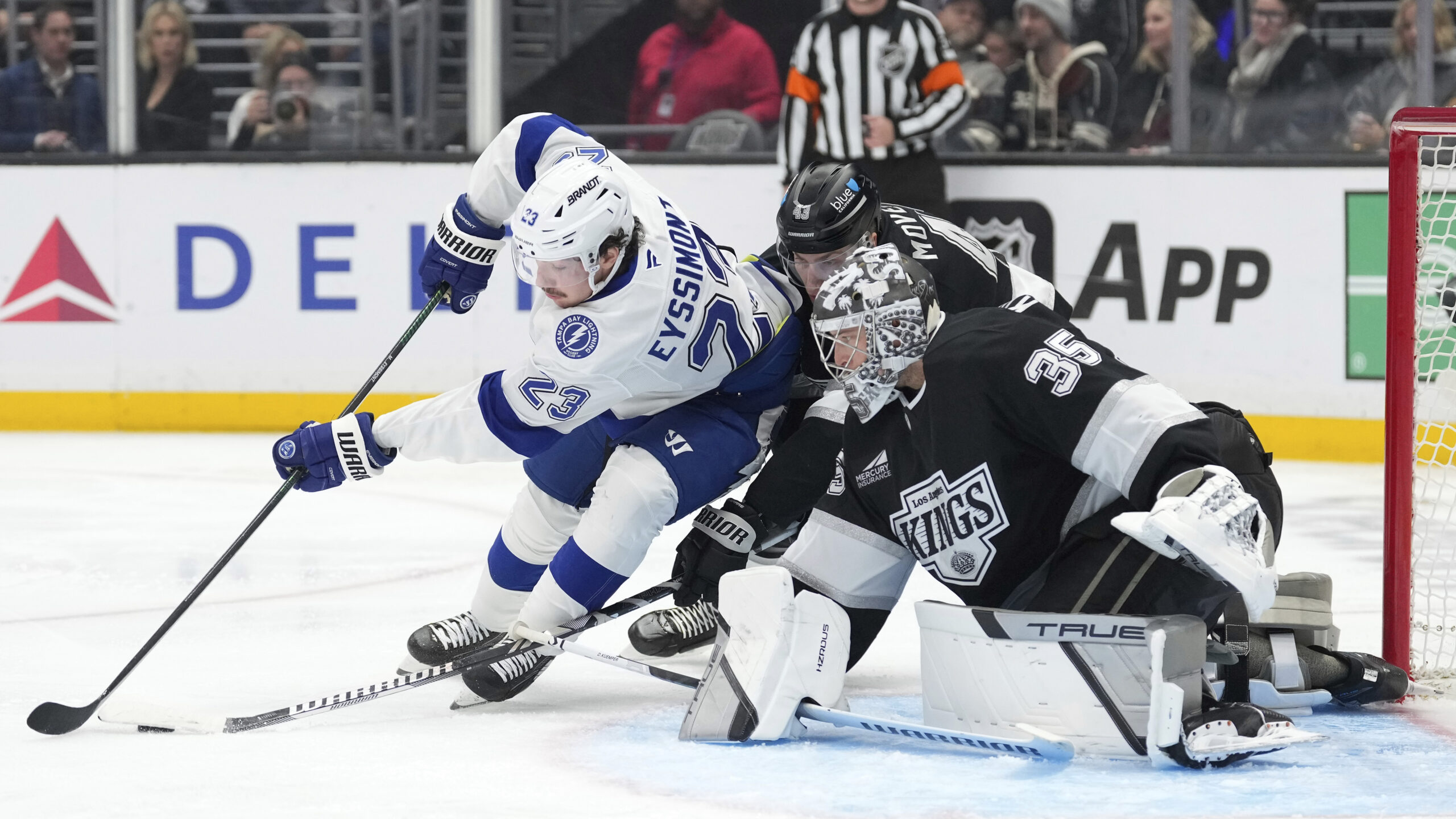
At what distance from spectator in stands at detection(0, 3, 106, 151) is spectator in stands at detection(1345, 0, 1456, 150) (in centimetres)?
457

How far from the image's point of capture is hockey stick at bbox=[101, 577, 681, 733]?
2.67 meters

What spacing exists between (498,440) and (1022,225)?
11.8 feet

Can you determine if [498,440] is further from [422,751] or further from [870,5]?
[870,5]

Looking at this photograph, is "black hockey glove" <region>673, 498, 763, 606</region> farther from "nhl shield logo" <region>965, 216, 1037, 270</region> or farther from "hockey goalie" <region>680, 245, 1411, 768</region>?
"nhl shield logo" <region>965, 216, 1037, 270</region>

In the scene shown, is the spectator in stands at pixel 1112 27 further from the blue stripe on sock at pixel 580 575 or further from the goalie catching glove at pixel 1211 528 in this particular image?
the goalie catching glove at pixel 1211 528

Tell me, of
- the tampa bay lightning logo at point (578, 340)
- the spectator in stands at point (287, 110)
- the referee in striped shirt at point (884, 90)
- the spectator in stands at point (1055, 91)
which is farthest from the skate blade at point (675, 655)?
the spectator in stands at point (287, 110)

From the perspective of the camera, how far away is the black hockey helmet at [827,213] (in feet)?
9.67

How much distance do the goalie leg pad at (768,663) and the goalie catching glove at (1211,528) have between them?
0.55 m

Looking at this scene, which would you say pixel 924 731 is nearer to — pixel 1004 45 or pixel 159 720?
pixel 159 720

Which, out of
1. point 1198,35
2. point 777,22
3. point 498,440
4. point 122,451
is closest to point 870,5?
point 777,22

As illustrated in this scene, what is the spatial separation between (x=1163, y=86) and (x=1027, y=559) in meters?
3.84

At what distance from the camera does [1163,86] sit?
6.04 meters

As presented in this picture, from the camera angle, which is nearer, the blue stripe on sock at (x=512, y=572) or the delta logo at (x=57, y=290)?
Result: the blue stripe on sock at (x=512, y=572)

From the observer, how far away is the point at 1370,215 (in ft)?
18.9
